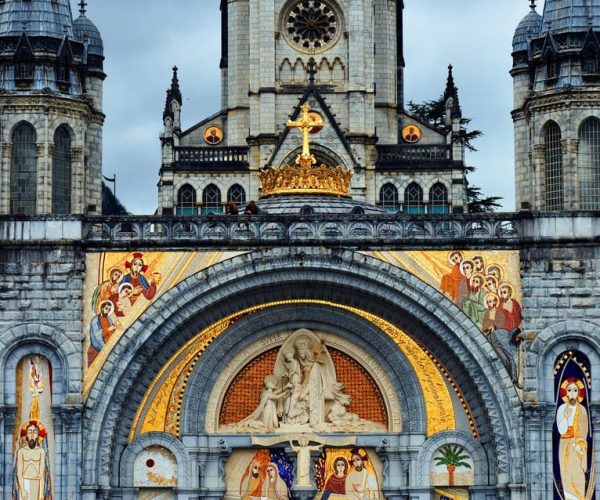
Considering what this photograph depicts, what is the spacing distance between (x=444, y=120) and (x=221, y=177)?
1085cm

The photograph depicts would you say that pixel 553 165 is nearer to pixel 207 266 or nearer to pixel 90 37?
pixel 207 266

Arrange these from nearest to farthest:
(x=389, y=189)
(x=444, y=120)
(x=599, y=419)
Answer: (x=599, y=419) < (x=389, y=189) < (x=444, y=120)

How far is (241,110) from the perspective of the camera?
7481 cm

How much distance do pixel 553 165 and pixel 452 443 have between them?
5.57 meters

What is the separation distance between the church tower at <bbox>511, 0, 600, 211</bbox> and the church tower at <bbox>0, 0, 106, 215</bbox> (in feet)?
27.7

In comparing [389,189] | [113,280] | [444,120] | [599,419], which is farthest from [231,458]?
[444,120]

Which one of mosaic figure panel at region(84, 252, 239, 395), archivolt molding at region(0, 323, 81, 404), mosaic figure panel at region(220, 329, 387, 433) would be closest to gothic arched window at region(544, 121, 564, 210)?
mosaic figure panel at region(220, 329, 387, 433)

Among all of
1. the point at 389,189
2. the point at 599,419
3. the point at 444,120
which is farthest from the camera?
the point at 444,120

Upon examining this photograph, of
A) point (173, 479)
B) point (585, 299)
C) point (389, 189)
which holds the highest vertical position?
point (389, 189)

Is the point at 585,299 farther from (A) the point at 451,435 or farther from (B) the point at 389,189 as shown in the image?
(B) the point at 389,189

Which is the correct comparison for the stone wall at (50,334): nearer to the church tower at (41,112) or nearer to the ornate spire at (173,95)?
the church tower at (41,112)

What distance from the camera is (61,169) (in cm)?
4466

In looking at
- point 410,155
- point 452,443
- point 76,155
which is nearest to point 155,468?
point 452,443

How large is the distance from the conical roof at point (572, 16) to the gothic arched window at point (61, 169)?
30.1 ft
